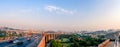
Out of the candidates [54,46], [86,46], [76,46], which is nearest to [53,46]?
[54,46]

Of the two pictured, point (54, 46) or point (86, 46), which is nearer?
point (54, 46)

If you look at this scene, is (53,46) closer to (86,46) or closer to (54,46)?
(54,46)

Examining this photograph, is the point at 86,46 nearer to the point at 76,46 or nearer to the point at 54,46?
the point at 76,46

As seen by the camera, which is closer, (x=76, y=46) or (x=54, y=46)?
(x=54, y=46)

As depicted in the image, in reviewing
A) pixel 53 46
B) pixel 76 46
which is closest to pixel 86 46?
pixel 76 46

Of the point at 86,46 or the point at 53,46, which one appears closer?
the point at 53,46

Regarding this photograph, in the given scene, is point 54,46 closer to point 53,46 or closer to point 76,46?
point 53,46
